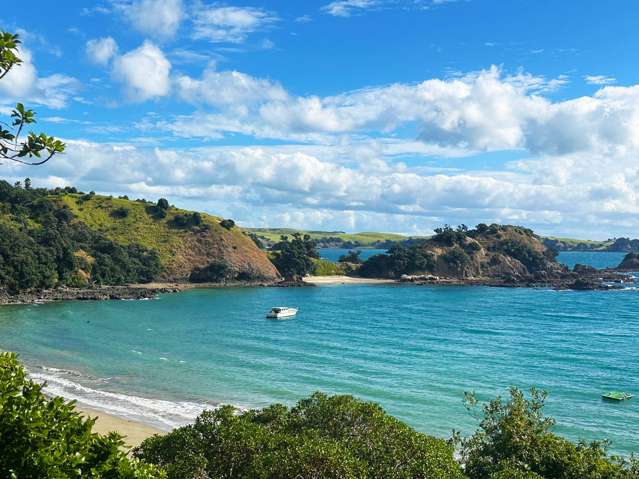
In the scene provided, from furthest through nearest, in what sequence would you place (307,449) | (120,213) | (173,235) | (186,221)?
(186,221) < (120,213) < (173,235) < (307,449)

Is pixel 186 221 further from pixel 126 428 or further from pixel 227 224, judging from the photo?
pixel 126 428

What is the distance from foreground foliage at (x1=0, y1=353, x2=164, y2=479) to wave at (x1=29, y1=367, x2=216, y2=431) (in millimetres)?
25716

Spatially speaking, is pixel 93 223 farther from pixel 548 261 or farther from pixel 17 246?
pixel 548 261

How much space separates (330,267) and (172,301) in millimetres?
75170

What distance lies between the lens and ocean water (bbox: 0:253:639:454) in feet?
137

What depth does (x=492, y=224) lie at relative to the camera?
195125 mm

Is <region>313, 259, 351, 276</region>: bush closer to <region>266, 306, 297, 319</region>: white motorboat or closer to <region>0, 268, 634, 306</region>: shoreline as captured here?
<region>0, 268, 634, 306</region>: shoreline

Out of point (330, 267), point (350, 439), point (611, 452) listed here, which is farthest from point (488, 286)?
point (350, 439)

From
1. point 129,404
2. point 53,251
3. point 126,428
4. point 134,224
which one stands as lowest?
point 129,404

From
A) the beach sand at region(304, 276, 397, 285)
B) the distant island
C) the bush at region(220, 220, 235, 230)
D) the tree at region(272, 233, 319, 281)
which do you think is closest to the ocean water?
the distant island

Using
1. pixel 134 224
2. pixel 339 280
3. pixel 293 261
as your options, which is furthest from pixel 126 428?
pixel 339 280

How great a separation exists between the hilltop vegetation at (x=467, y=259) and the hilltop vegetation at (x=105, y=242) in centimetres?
3892

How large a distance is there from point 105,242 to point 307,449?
123 meters

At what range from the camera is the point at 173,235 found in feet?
491
